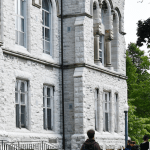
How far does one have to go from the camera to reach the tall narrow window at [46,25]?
2481cm

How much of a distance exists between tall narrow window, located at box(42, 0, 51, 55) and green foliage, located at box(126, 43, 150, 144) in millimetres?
15100

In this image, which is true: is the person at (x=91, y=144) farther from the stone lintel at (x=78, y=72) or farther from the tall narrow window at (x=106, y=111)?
the tall narrow window at (x=106, y=111)

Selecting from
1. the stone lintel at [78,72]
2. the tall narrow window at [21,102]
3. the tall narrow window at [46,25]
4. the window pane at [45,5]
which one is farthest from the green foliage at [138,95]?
the tall narrow window at [21,102]

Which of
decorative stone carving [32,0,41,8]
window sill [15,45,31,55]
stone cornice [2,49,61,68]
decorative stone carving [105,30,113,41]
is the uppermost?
decorative stone carving [32,0,41,8]

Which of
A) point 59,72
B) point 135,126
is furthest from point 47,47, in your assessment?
point 135,126

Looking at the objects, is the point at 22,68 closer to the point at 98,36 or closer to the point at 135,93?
the point at 98,36

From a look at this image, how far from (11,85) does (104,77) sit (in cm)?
863

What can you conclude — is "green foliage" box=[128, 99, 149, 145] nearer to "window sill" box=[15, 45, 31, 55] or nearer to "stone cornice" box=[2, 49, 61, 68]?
"stone cornice" box=[2, 49, 61, 68]

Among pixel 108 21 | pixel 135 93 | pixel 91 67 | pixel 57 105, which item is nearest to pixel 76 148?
pixel 57 105

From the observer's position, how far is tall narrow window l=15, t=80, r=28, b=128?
71.3ft

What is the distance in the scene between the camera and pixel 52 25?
2533cm

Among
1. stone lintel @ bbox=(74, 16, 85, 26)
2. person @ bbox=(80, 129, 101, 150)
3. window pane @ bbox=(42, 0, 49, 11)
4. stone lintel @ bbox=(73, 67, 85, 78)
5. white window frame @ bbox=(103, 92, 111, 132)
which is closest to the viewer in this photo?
person @ bbox=(80, 129, 101, 150)

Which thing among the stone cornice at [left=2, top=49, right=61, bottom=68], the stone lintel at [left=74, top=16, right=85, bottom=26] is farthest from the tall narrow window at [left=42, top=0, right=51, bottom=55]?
the stone lintel at [left=74, top=16, right=85, bottom=26]

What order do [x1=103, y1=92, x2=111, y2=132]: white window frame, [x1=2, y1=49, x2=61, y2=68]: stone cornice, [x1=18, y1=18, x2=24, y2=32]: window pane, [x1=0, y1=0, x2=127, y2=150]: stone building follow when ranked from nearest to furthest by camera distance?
[x1=2, y1=49, x2=61, y2=68]: stone cornice < [x1=0, y1=0, x2=127, y2=150]: stone building < [x1=18, y1=18, x2=24, y2=32]: window pane < [x1=103, y1=92, x2=111, y2=132]: white window frame
